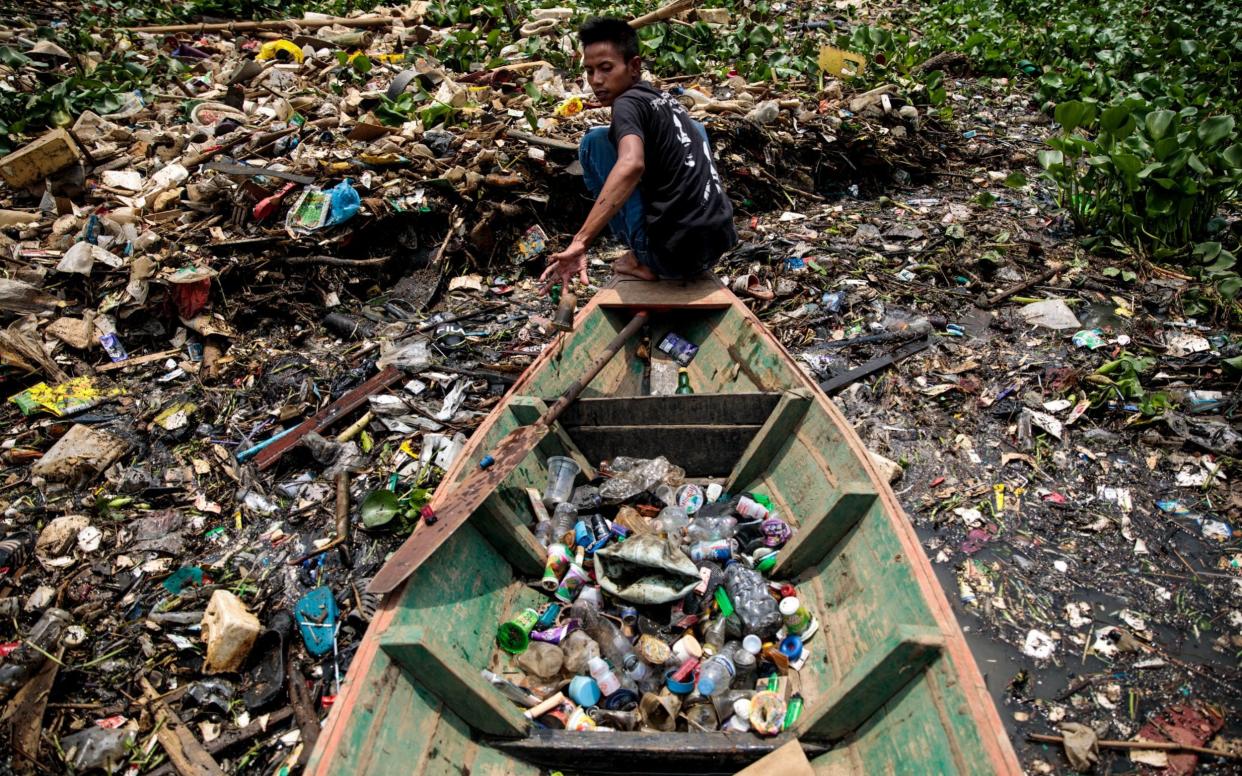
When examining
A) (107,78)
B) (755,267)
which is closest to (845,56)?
(755,267)

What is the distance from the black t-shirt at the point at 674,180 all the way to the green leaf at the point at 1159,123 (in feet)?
14.2

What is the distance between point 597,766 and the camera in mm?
2523

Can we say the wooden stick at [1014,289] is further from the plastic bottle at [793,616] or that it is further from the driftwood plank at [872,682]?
the driftwood plank at [872,682]

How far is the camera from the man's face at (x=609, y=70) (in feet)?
12.0

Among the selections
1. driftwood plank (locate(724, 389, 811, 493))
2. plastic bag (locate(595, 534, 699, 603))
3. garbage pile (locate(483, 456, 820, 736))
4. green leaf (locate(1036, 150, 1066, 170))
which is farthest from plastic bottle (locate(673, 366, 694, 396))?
green leaf (locate(1036, 150, 1066, 170))

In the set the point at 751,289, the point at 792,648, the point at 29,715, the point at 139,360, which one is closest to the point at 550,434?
the point at 792,648

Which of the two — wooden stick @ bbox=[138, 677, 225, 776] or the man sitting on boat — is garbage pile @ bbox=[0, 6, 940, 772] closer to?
wooden stick @ bbox=[138, 677, 225, 776]

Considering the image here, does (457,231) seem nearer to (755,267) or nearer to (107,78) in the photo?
(755,267)

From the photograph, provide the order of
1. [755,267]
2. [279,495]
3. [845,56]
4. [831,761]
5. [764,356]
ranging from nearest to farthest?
[831,761] < [764,356] < [279,495] < [755,267] < [845,56]

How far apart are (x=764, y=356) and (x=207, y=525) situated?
3.66 metres

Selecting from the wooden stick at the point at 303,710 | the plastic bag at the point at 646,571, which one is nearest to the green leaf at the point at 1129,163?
the plastic bag at the point at 646,571

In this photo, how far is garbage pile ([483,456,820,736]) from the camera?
262cm

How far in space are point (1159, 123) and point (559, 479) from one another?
6120mm

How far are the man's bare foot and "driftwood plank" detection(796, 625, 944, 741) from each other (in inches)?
117
